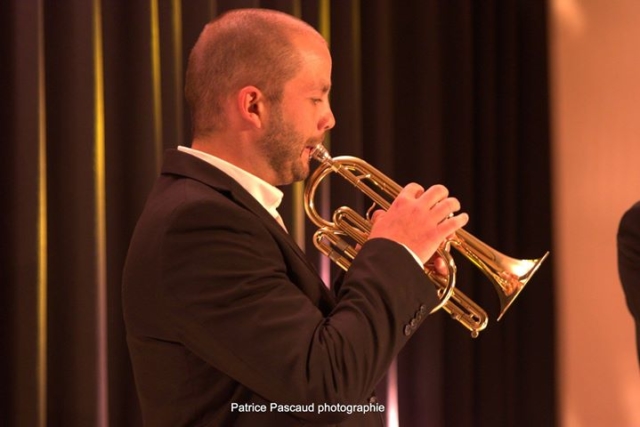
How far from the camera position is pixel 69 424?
223 centimetres

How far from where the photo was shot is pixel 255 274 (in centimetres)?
126

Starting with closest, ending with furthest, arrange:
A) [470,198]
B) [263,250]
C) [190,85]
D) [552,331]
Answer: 1. [263,250]
2. [190,85]
3. [470,198]
4. [552,331]

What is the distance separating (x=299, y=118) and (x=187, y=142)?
3.62 feet

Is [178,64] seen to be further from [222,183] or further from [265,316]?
[265,316]

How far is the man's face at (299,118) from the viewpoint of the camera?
1445mm

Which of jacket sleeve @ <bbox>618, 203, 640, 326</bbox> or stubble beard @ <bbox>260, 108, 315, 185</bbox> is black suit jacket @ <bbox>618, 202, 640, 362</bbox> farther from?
stubble beard @ <bbox>260, 108, 315, 185</bbox>

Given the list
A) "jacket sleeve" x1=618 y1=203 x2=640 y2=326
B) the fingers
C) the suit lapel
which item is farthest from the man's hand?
"jacket sleeve" x1=618 y1=203 x2=640 y2=326

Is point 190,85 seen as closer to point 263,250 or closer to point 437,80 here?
point 263,250

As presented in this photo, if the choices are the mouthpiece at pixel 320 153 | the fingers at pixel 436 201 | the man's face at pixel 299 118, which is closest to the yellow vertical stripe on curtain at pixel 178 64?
the mouthpiece at pixel 320 153

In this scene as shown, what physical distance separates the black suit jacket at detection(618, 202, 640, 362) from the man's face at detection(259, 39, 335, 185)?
0.82 metres

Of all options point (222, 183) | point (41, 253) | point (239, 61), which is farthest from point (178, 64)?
point (222, 183)

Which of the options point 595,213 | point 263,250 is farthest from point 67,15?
point 595,213

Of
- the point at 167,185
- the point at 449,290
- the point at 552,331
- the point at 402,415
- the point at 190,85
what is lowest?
the point at 402,415

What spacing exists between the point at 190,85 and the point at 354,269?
1.47 feet
